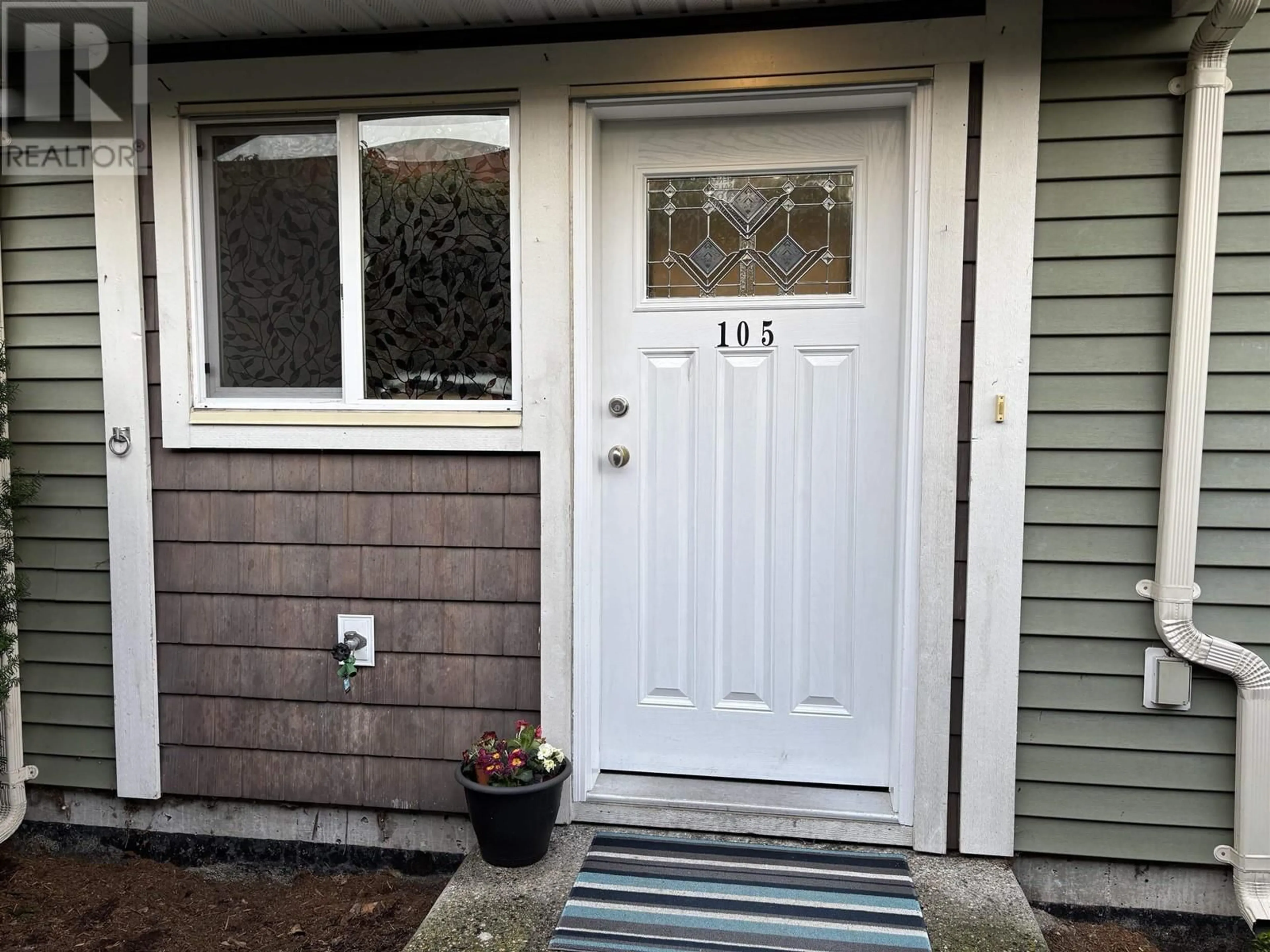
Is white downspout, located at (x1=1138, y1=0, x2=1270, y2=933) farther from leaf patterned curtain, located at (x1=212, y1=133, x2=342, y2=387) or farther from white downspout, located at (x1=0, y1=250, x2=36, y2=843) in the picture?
white downspout, located at (x1=0, y1=250, x2=36, y2=843)

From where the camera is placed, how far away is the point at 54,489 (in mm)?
2615

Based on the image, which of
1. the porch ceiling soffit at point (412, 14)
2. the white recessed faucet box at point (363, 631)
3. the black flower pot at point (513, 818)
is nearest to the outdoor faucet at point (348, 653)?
the white recessed faucet box at point (363, 631)

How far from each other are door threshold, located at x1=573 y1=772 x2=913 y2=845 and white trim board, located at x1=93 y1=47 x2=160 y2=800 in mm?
1306

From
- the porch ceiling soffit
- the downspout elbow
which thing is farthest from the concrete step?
the porch ceiling soffit

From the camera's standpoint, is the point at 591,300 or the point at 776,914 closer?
the point at 776,914

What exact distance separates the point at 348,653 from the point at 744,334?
1401mm

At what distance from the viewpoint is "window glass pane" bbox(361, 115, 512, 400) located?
240cm

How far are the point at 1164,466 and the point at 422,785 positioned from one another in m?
2.11

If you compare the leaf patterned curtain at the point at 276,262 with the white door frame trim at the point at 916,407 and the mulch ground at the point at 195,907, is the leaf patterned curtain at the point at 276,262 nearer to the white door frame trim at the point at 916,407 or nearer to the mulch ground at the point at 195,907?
the white door frame trim at the point at 916,407

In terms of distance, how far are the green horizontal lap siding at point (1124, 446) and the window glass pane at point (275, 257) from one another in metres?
1.86

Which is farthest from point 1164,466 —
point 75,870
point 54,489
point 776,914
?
point 75,870

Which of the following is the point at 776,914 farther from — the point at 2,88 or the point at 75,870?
the point at 2,88

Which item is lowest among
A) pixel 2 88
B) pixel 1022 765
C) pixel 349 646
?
pixel 1022 765

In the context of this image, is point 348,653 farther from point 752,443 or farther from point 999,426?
point 999,426
